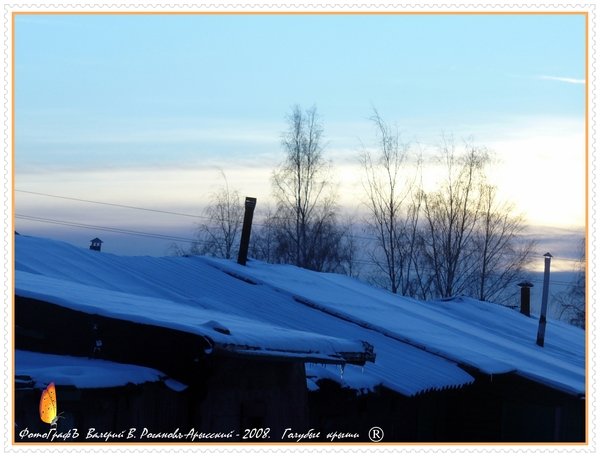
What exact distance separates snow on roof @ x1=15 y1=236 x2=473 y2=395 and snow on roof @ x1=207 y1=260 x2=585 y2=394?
0.73 feet

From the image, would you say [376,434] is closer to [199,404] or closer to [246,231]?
[199,404]

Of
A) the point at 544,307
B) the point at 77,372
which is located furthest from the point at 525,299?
the point at 77,372

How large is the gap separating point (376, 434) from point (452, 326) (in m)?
6.15

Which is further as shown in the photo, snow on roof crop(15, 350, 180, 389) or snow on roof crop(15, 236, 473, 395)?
snow on roof crop(15, 236, 473, 395)

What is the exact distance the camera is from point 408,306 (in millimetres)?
19438

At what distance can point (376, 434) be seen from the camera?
12359 millimetres

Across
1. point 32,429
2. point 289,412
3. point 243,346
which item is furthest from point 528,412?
point 32,429

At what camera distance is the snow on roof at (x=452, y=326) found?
14.8 metres

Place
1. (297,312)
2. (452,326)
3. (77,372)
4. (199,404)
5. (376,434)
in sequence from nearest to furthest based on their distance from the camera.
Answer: (77,372), (199,404), (376,434), (297,312), (452,326)

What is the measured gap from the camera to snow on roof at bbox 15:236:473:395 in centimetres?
1191

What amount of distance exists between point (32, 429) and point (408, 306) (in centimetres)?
1252

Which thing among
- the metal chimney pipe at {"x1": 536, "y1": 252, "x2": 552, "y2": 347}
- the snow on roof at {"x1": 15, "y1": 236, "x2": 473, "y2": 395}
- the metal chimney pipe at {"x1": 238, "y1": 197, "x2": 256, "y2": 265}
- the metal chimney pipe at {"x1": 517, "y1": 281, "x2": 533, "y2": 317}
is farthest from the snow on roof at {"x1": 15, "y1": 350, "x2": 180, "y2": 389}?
the metal chimney pipe at {"x1": 517, "y1": 281, "x2": 533, "y2": 317}

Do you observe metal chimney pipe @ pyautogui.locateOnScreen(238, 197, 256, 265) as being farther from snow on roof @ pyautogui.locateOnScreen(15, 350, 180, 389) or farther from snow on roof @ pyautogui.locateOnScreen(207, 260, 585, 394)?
snow on roof @ pyautogui.locateOnScreen(15, 350, 180, 389)

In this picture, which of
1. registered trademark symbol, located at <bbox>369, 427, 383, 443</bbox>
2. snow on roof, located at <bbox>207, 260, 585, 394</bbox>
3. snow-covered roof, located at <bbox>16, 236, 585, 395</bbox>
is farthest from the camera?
snow on roof, located at <bbox>207, 260, 585, 394</bbox>
